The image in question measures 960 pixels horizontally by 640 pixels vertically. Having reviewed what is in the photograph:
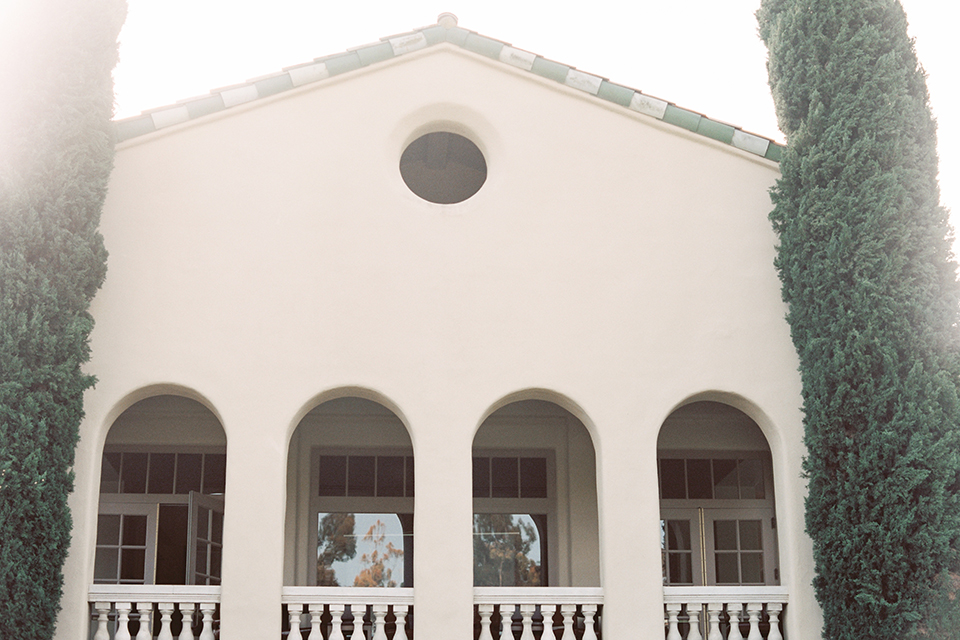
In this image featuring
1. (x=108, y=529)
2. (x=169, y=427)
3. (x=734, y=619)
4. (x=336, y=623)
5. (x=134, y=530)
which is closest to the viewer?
(x=336, y=623)

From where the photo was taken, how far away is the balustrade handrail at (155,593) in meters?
7.74

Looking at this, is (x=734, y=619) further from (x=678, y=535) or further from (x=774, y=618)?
(x=678, y=535)

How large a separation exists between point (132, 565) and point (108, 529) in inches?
17.4

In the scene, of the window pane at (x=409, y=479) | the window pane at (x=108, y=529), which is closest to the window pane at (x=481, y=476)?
the window pane at (x=409, y=479)

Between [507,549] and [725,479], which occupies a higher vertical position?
[725,479]

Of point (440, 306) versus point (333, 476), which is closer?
point (440, 306)

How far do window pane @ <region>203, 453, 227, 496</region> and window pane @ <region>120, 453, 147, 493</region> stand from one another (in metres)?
0.61

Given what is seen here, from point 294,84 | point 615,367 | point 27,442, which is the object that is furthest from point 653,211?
point 27,442

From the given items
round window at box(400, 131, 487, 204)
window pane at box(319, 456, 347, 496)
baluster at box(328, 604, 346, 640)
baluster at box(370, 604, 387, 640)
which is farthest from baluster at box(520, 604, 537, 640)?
round window at box(400, 131, 487, 204)

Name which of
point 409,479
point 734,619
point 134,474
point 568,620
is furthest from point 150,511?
point 734,619

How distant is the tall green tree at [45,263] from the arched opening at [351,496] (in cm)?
322

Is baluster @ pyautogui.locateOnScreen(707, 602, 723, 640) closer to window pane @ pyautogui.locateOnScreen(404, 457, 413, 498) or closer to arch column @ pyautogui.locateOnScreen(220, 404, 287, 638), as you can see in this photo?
arch column @ pyautogui.locateOnScreen(220, 404, 287, 638)

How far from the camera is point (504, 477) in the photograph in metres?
11.0

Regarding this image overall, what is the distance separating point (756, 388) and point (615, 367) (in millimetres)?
1173
